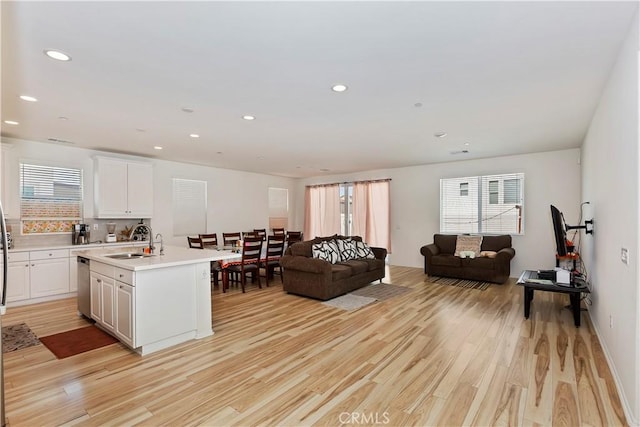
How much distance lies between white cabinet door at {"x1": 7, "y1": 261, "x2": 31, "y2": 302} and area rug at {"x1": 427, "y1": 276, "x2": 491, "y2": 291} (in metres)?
6.74

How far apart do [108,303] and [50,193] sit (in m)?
3.24

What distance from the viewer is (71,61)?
253 centimetres

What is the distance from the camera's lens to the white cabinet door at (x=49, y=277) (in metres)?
4.88

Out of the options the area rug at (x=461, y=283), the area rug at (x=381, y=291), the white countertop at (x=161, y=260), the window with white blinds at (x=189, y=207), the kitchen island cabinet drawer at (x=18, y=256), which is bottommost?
the area rug at (x=381, y=291)

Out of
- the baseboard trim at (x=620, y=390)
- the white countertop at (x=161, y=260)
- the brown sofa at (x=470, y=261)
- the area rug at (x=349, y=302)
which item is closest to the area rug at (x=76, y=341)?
the white countertop at (x=161, y=260)

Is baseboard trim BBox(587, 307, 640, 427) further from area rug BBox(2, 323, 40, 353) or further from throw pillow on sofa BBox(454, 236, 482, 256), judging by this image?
area rug BBox(2, 323, 40, 353)

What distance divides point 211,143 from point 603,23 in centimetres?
488

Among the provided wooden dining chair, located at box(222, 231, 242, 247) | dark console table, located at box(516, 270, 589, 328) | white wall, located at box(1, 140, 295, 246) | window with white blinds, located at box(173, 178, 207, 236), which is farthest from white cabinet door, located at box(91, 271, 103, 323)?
dark console table, located at box(516, 270, 589, 328)

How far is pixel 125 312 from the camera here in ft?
10.5

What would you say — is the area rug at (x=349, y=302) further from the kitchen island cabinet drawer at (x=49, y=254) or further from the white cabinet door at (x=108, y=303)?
the kitchen island cabinet drawer at (x=49, y=254)

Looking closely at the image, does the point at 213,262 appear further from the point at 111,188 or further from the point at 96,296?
the point at 96,296

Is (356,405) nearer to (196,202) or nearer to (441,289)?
(441,289)

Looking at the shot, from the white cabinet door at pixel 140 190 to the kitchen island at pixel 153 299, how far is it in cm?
255

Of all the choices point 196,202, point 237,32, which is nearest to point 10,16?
point 237,32
